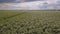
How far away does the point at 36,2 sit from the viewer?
2627mm

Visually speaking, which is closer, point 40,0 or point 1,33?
point 1,33

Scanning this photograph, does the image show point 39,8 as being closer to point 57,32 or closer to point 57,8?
point 57,8

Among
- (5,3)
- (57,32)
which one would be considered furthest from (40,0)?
(57,32)

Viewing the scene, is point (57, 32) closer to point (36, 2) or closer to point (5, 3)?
point (36, 2)

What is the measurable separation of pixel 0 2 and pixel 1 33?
7.67 feet

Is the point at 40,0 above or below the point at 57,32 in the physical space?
below

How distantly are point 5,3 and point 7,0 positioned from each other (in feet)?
0.29

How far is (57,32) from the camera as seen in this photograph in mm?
514

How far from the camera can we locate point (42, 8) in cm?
260

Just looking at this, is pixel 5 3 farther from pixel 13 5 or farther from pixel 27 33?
pixel 27 33

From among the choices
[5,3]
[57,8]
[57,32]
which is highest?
[57,32]

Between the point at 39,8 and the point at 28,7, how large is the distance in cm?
26

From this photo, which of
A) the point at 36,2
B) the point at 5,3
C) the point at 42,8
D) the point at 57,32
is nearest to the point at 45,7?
the point at 42,8

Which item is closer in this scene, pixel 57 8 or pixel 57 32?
pixel 57 32
